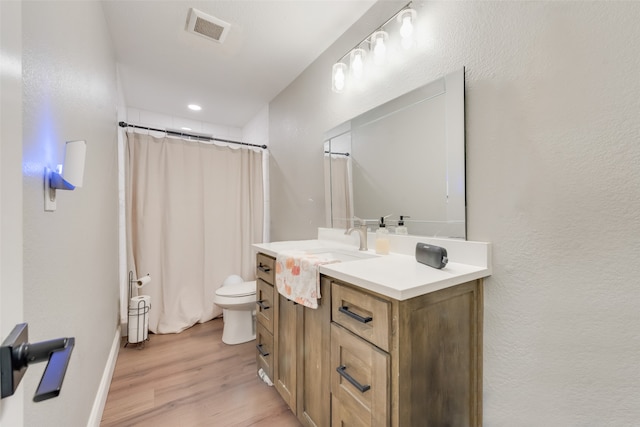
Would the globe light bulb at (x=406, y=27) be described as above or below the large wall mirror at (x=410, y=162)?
above

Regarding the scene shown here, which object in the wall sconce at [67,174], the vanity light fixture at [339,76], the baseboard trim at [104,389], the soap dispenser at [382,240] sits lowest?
the baseboard trim at [104,389]

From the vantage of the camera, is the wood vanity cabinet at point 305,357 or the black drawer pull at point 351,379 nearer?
the black drawer pull at point 351,379

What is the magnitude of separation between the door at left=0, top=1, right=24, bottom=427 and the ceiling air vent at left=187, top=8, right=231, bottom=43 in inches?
61.7

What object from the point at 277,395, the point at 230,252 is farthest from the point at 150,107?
the point at 277,395

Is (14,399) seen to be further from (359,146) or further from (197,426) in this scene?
(359,146)

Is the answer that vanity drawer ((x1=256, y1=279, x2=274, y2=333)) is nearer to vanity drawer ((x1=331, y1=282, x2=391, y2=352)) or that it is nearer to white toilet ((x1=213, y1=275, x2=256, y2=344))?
white toilet ((x1=213, y1=275, x2=256, y2=344))

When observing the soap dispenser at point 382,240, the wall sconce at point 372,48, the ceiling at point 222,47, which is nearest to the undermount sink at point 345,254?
the soap dispenser at point 382,240

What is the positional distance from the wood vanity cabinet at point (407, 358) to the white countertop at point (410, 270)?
0.04 metres

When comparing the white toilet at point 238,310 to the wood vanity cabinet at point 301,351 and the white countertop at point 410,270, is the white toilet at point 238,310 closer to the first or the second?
the wood vanity cabinet at point 301,351

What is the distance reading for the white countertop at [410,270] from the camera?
87cm

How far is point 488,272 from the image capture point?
1.07 m

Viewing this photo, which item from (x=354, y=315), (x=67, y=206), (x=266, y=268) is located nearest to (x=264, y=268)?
(x=266, y=268)

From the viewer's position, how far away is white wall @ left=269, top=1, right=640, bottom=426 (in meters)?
0.80

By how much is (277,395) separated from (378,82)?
2.00 meters
